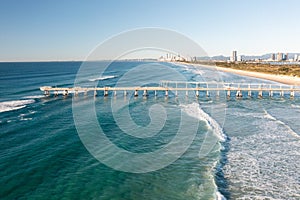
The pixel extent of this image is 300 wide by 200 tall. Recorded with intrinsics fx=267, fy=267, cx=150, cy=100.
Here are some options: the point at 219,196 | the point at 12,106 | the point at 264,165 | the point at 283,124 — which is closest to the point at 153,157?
the point at 219,196

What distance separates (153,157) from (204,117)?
1241 cm

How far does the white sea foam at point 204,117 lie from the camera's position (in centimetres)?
2286

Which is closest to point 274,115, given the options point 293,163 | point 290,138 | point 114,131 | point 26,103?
point 290,138

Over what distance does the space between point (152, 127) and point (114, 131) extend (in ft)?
12.1

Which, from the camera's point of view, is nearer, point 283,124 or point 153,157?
point 153,157

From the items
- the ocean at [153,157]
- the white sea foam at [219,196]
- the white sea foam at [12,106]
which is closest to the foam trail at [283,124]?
the ocean at [153,157]

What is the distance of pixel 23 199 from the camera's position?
12.3 m

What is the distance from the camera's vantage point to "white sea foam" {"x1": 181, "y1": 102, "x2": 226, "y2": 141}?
22.9 meters

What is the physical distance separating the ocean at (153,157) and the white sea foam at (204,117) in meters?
0.10

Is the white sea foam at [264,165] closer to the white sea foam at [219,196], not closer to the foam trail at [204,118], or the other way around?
the white sea foam at [219,196]

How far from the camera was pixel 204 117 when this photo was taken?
28703 millimetres

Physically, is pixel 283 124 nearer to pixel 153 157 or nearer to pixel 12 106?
pixel 153 157

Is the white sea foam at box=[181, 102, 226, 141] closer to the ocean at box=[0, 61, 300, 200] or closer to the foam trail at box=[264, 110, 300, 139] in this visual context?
the ocean at box=[0, 61, 300, 200]

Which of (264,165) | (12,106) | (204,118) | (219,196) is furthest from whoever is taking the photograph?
(12,106)
